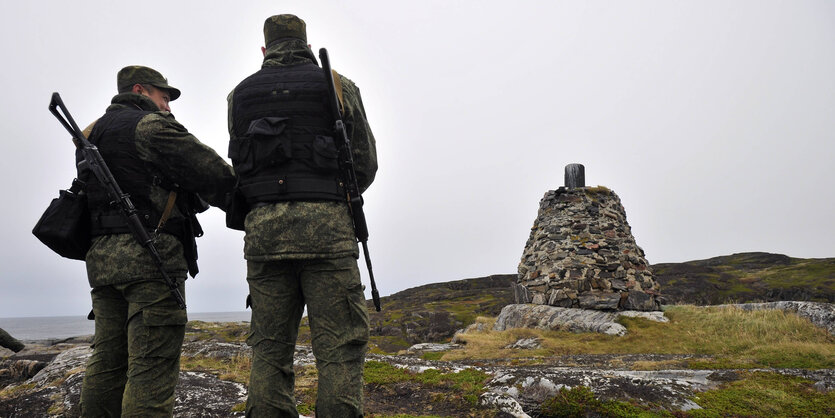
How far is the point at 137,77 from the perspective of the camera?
4.11 m

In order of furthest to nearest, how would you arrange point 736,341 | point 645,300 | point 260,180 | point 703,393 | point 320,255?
point 645,300
point 736,341
point 703,393
point 260,180
point 320,255

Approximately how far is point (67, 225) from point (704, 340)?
14.0 metres

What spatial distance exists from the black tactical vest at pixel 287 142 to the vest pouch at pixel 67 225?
1.46m

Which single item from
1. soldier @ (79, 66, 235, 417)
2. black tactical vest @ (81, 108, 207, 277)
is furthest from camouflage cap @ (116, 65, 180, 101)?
black tactical vest @ (81, 108, 207, 277)

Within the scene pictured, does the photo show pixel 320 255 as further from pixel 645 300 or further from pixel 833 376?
pixel 645 300

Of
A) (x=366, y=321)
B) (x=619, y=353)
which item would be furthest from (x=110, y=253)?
(x=619, y=353)

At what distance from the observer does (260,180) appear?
128 inches

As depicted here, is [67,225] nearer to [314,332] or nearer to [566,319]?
[314,332]

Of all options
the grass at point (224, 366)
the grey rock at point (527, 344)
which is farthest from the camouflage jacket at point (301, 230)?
the grey rock at point (527, 344)

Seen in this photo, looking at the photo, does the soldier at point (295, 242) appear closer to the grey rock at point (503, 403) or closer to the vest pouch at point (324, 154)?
the vest pouch at point (324, 154)

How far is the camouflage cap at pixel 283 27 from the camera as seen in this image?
3.70 metres

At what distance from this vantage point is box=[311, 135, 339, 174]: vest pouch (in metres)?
3.22

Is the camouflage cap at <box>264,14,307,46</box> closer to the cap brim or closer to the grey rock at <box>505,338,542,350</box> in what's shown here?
the cap brim

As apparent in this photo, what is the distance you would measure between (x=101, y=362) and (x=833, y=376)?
9.15 metres
